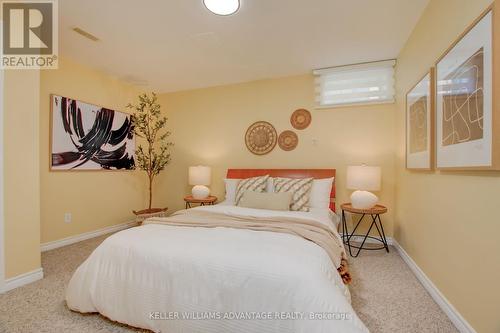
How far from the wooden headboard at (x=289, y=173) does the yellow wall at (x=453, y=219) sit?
912mm

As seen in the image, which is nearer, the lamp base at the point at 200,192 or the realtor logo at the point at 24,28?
the realtor logo at the point at 24,28

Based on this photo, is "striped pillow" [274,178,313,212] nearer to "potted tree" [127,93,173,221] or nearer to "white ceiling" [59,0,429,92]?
"white ceiling" [59,0,429,92]

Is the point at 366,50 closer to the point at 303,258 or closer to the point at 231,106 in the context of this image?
the point at 231,106

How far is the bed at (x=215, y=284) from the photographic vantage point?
1.16m

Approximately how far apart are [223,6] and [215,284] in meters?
2.07

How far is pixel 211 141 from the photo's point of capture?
4.13 metres

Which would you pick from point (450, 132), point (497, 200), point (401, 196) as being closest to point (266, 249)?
point (497, 200)

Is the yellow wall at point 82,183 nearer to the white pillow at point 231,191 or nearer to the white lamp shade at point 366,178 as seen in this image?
the white pillow at point 231,191

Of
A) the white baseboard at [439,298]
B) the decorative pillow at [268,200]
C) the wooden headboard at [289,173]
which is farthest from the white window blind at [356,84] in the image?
the white baseboard at [439,298]

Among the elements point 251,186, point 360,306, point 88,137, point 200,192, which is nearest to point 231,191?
point 251,186

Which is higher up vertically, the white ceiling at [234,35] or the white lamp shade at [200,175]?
the white ceiling at [234,35]

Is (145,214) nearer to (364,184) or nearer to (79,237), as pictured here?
(79,237)

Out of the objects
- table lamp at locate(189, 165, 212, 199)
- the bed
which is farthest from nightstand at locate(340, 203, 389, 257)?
table lamp at locate(189, 165, 212, 199)

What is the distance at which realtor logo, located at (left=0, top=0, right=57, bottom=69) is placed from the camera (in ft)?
6.44
